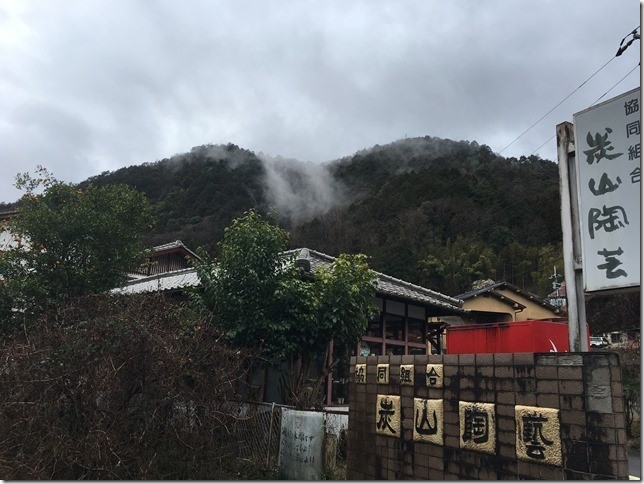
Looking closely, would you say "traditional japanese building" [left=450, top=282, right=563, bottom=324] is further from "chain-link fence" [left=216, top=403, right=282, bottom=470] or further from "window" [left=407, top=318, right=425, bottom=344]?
"chain-link fence" [left=216, top=403, right=282, bottom=470]

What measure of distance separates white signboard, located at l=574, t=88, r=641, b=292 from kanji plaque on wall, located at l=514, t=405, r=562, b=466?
1.27 metres

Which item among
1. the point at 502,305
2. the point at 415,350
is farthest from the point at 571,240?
the point at 502,305

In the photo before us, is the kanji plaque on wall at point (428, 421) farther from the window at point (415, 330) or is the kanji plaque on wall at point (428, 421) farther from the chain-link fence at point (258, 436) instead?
the window at point (415, 330)

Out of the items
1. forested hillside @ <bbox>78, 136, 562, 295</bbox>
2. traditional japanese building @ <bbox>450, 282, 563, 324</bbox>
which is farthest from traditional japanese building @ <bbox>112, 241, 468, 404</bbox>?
forested hillside @ <bbox>78, 136, 562, 295</bbox>

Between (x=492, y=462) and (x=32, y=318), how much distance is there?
34.9ft

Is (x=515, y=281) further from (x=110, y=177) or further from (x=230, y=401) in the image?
(x=110, y=177)

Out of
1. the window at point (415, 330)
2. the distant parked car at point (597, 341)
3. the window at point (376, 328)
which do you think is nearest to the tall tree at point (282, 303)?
the window at point (376, 328)

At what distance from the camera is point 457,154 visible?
249 feet

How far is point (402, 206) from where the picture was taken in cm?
5688

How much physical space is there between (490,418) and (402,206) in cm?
5319

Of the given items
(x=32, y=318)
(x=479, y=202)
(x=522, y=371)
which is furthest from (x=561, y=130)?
(x=479, y=202)

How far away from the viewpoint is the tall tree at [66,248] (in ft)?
39.1

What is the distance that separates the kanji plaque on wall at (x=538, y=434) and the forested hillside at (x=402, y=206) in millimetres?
28493

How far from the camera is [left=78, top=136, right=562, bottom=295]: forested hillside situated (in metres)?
45.8
